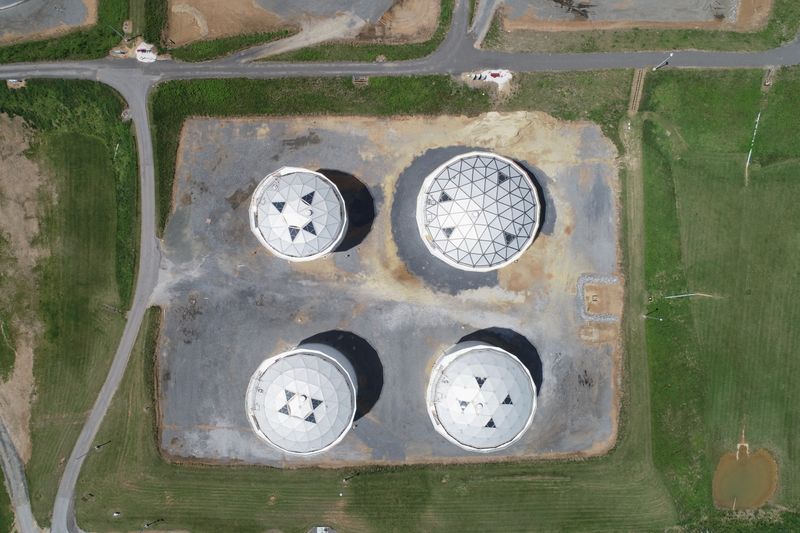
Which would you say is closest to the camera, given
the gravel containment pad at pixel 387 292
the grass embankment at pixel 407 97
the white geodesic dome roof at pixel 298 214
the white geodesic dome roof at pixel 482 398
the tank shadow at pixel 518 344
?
the white geodesic dome roof at pixel 482 398

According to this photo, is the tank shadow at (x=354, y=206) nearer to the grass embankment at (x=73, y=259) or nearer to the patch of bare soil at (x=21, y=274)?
the grass embankment at (x=73, y=259)

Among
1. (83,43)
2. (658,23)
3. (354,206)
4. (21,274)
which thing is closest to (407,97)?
(354,206)

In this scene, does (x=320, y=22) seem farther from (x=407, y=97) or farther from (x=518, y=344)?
(x=518, y=344)

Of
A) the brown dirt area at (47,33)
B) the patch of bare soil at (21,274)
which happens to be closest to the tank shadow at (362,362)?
the patch of bare soil at (21,274)

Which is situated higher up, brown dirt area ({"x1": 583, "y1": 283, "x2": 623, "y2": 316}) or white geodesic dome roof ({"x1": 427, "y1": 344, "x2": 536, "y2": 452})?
brown dirt area ({"x1": 583, "y1": 283, "x2": 623, "y2": 316})

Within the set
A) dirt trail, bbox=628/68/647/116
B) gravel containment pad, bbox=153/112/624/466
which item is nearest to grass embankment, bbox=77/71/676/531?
dirt trail, bbox=628/68/647/116

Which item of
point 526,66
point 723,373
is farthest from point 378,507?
point 526,66

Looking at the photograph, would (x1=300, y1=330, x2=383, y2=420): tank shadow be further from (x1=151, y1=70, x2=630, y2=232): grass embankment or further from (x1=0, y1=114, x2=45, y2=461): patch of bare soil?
(x1=0, y1=114, x2=45, y2=461): patch of bare soil
